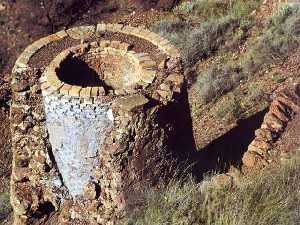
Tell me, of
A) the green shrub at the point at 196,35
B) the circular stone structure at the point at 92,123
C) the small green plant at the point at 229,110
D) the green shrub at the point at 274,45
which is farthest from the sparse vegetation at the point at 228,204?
the green shrub at the point at 196,35

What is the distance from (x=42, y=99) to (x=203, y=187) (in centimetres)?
182

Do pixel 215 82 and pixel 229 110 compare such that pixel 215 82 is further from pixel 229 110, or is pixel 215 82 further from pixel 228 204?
pixel 228 204

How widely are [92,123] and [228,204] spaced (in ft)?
4.75

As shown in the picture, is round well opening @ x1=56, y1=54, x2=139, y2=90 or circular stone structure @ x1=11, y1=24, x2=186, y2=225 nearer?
circular stone structure @ x1=11, y1=24, x2=186, y2=225

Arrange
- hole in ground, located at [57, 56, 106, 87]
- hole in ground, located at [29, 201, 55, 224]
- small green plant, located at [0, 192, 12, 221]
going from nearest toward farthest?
hole in ground, located at [57, 56, 106, 87] < hole in ground, located at [29, 201, 55, 224] < small green plant, located at [0, 192, 12, 221]

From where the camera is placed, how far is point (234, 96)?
8742mm

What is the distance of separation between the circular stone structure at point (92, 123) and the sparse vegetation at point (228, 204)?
0.50 m

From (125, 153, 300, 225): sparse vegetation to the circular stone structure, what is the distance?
1.63 ft

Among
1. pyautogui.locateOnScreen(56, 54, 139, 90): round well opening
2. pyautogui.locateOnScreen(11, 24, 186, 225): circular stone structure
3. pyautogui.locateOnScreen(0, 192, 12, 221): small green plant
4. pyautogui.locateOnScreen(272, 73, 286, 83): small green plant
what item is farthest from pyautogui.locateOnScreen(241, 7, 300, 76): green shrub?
Answer: pyautogui.locateOnScreen(0, 192, 12, 221): small green plant

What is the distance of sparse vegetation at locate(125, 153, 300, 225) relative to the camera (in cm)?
461

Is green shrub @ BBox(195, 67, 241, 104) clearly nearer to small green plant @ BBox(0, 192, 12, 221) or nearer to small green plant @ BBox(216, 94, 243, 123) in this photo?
small green plant @ BBox(216, 94, 243, 123)

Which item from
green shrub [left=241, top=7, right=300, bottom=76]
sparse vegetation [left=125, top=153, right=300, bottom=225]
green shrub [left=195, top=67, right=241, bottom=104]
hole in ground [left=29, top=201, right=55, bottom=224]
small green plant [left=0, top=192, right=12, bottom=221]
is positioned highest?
green shrub [left=241, top=7, right=300, bottom=76]

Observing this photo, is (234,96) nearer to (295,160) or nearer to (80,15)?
(295,160)

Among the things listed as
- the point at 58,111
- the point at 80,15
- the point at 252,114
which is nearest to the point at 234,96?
the point at 252,114
